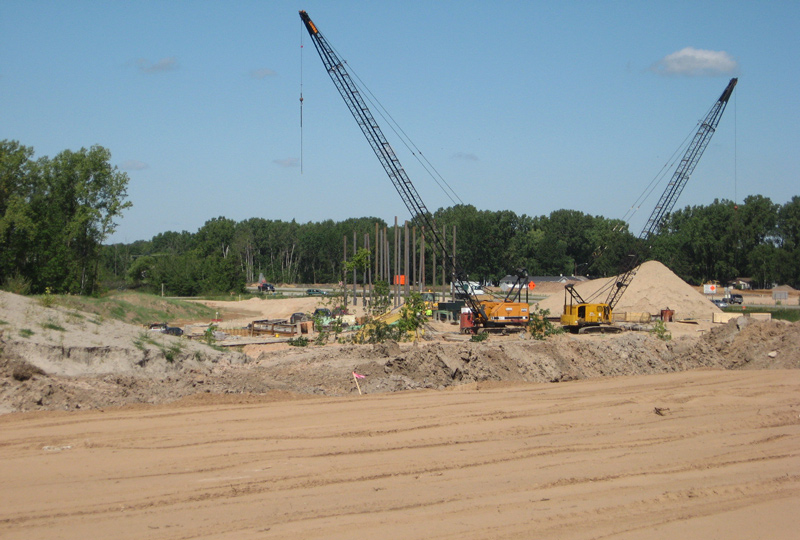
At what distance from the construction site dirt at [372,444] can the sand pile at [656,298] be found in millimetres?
33982

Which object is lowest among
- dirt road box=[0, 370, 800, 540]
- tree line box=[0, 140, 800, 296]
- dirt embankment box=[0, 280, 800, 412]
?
dirt road box=[0, 370, 800, 540]

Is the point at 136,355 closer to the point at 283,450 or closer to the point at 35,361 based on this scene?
the point at 35,361

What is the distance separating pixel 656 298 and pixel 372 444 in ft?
160

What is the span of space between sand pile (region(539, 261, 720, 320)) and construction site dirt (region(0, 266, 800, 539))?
111 ft

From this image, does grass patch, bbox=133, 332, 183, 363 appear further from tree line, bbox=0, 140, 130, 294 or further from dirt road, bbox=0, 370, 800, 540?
tree line, bbox=0, 140, 130, 294

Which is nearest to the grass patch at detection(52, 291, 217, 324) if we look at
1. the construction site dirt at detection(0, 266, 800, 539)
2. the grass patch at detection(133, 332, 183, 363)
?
the grass patch at detection(133, 332, 183, 363)

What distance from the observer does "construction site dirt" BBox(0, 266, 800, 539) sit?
8.73m

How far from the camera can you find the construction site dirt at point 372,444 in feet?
28.6

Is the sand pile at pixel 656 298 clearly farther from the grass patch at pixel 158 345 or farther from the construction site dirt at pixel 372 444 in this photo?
the grass patch at pixel 158 345

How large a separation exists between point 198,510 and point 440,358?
11407 mm

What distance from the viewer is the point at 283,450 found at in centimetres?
1148

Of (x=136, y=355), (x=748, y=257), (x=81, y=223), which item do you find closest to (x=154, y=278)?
(x=81, y=223)

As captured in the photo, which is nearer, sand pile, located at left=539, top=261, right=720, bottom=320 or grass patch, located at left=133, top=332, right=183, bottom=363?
grass patch, located at left=133, top=332, right=183, bottom=363

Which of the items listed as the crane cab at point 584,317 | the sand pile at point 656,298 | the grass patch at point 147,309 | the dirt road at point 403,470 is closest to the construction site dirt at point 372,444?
the dirt road at point 403,470
